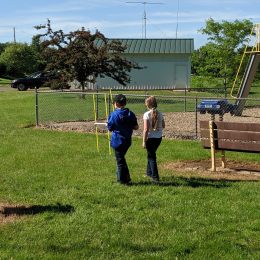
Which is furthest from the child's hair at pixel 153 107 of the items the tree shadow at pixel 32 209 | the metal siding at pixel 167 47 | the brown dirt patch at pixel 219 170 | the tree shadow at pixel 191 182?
the metal siding at pixel 167 47

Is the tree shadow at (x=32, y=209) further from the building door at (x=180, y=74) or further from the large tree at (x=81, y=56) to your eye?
the building door at (x=180, y=74)

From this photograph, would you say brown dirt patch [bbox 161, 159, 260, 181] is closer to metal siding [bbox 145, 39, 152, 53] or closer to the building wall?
the building wall

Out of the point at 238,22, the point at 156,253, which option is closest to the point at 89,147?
the point at 156,253

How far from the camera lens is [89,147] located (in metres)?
12.0

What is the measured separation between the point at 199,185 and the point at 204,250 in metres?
2.89

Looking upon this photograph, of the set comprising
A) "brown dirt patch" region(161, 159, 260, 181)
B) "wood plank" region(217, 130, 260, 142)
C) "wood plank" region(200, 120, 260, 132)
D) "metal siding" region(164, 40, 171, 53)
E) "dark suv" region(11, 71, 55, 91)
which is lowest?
"brown dirt patch" region(161, 159, 260, 181)

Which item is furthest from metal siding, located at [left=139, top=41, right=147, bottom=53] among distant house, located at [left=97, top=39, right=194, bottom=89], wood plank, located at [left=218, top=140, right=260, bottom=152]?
wood plank, located at [left=218, top=140, right=260, bottom=152]

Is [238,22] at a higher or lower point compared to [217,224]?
higher

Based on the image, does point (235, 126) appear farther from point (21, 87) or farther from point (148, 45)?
point (148, 45)

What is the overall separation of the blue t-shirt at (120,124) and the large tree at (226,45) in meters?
28.4

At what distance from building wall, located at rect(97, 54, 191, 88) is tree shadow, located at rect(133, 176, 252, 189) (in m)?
35.9

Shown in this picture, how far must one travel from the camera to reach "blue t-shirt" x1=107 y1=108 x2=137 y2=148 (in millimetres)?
8031

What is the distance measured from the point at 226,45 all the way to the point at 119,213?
3080 centimetres

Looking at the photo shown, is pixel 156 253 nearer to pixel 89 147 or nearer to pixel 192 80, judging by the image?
pixel 89 147
